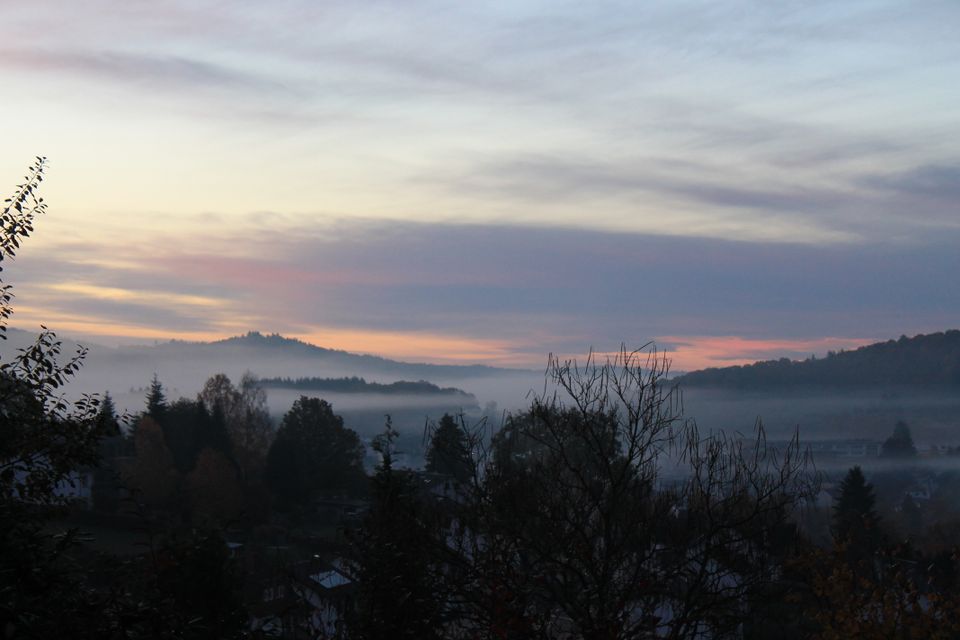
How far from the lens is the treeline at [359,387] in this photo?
560ft

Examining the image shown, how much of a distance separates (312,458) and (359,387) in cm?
12006

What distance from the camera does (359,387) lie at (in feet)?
581

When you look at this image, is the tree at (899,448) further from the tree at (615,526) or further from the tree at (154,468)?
the tree at (615,526)

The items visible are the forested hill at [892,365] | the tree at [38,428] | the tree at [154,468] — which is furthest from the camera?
the forested hill at [892,365]

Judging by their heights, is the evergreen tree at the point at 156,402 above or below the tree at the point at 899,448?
above

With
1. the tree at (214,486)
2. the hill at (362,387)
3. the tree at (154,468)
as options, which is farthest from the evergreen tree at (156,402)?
the hill at (362,387)

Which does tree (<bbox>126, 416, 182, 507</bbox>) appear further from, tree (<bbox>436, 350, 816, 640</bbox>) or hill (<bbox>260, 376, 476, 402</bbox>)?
hill (<bbox>260, 376, 476, 402</bbox>)

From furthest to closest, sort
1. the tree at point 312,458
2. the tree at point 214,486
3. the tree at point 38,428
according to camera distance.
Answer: the tree at point 312,458, the tree at point 214,486, the tree at point 38,428

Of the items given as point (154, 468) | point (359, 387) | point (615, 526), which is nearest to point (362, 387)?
point (359, 387)

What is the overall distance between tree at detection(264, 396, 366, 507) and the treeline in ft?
346

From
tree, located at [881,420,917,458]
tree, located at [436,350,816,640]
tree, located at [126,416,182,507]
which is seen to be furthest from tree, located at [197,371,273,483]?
tree, located at [881,420,917,458]

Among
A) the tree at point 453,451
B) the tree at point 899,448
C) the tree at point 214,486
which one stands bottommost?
the tree at point 899,448

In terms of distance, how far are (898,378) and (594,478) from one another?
170 m

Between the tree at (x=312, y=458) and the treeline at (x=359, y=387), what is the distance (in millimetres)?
105458
